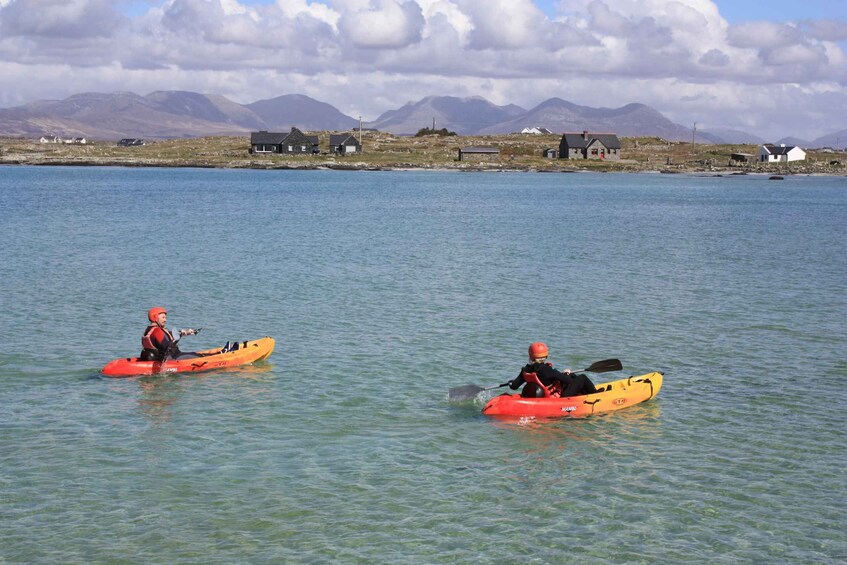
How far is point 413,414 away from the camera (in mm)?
20344

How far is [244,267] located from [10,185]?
85.8 metres

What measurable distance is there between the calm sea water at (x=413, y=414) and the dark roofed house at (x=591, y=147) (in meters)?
146

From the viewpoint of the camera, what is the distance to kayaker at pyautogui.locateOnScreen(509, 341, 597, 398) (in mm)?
20156

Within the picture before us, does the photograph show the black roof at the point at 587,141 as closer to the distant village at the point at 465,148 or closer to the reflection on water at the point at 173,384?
the distant village at the point at 465,148

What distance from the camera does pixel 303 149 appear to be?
19625 centimetres

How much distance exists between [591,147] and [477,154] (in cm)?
2528

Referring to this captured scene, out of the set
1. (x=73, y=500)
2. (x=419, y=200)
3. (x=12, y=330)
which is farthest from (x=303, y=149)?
(x=73, y=500)

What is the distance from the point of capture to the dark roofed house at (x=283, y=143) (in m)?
193

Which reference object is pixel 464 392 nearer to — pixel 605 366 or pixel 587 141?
pixel 605 366

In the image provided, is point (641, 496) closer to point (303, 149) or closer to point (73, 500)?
point (73, 500)

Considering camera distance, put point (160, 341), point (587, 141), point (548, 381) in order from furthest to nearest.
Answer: point (587, 141)
point (160, 341)
point (548, 381)

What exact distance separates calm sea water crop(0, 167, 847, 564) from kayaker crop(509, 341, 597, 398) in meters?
0.83

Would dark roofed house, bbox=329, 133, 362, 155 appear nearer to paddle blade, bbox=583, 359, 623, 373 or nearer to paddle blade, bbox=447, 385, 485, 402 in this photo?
paddle blade, bbox=583, 359, 623, 373

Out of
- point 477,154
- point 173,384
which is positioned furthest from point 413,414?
point 477,154
